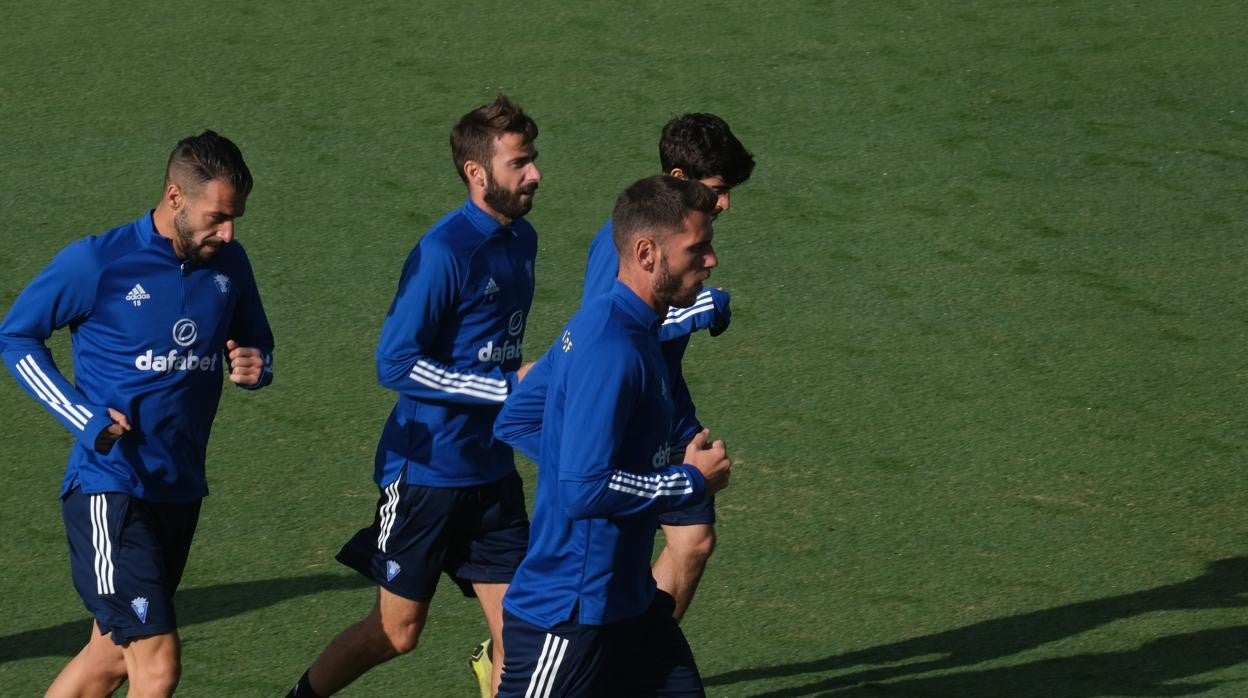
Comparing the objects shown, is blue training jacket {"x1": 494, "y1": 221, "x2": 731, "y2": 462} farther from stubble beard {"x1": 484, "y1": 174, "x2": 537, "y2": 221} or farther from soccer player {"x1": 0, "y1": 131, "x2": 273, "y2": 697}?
soccer player {"x1": 0, "y1": 131, "x2": 273, "y2": 697}

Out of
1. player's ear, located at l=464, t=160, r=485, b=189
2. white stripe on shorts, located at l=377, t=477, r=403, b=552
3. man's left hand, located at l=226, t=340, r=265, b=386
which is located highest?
player's ear, located at l=464, t=160, r=485, b=189

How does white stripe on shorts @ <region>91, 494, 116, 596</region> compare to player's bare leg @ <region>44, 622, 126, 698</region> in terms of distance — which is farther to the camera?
player's bare leg @ <region>44, 622, 126, 698</region>

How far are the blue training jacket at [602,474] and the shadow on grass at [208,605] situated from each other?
2528 mm

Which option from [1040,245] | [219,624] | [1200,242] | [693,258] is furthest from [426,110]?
[693,258]

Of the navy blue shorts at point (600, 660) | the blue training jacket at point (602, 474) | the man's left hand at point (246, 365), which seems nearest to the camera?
the blue training jacket at point (602, 474)

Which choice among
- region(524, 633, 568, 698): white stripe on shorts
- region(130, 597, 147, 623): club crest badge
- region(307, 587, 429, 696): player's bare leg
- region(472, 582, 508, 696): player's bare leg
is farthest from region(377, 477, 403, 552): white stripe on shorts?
region(524, 633, 568, 698): white stripe on shorts

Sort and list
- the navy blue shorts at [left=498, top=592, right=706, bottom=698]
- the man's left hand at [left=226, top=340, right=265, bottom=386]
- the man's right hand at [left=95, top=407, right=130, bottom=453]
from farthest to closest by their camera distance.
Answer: the man's left hand at [left=226, top=340, right=265, bottom=386] < the man's right hand at [left=95, top=407, right=130, bottom=453] < the navy blue shorts at [left=498, top=592, right=706, bottom=698]

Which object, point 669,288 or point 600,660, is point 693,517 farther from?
point 669,288

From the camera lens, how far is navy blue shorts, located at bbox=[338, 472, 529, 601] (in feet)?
18.1

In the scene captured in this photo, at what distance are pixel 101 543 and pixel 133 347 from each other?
56cm

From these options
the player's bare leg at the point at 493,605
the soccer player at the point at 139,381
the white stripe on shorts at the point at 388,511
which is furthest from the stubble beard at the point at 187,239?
the player's bare leg at the point at 493,605

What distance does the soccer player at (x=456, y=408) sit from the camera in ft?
17.4

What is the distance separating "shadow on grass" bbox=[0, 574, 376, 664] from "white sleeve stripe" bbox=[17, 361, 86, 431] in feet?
5.71

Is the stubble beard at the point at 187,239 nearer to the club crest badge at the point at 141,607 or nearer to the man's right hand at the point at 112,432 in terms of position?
the man's right hand at the point at 112,432
